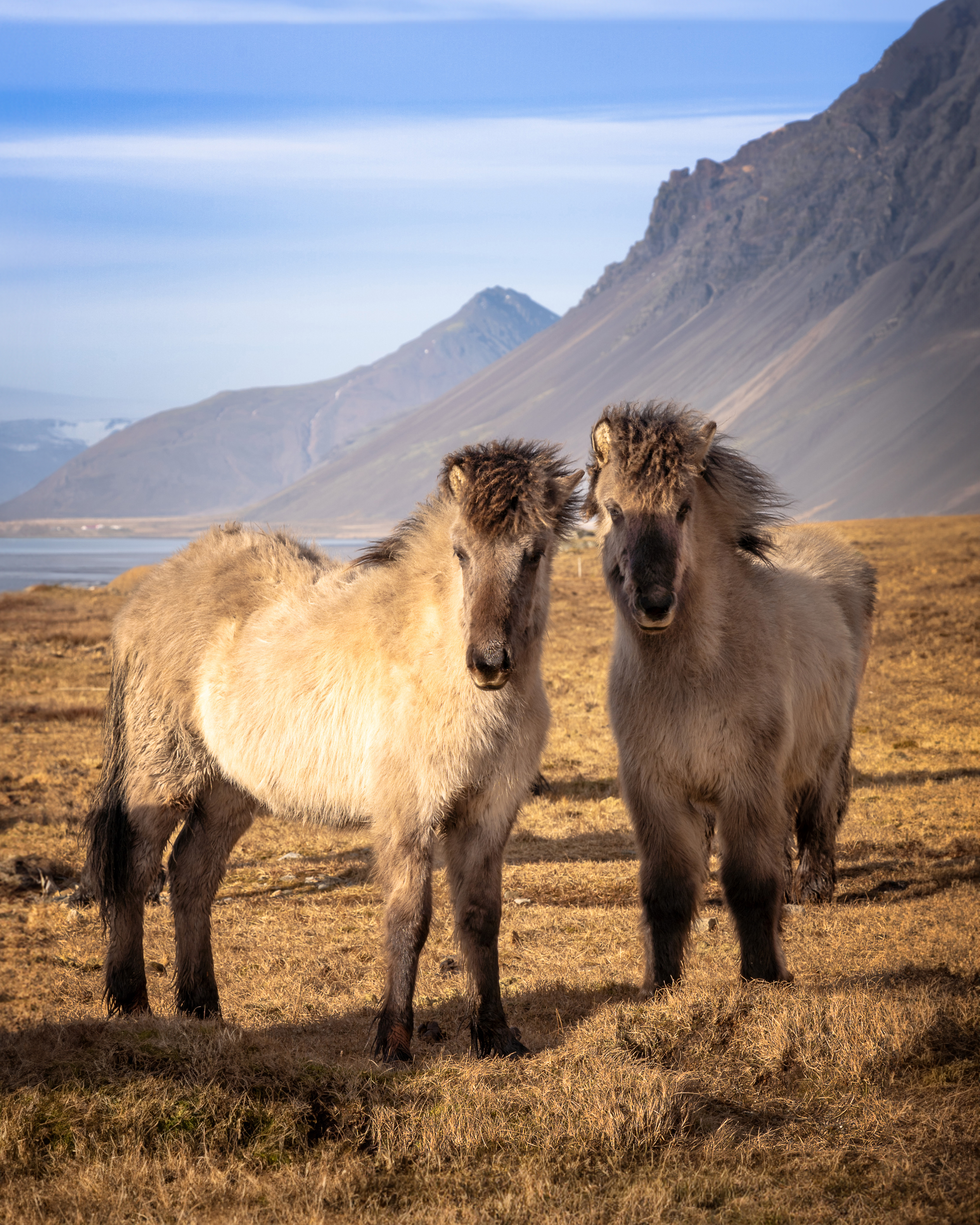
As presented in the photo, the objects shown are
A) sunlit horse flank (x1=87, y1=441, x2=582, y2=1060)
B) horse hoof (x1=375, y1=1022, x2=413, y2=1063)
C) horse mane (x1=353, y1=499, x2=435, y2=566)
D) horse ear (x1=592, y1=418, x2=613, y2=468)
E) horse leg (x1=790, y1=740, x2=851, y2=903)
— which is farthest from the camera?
horse leg (x1=790, y1=740, x2=851, y2=903)

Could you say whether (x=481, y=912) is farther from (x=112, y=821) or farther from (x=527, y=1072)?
(x=112, y=821)

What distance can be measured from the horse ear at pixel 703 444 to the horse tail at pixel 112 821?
3.80 metres

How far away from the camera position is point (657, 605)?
541cm

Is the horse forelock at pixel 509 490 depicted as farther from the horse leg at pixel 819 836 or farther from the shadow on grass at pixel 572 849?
the shadow on grass at pixel 572 849

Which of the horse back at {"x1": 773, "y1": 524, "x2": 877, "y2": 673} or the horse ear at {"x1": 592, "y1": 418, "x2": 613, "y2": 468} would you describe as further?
the horse back at {"x1": 773, "y1": 524, "x2": 877, "y2": 673}

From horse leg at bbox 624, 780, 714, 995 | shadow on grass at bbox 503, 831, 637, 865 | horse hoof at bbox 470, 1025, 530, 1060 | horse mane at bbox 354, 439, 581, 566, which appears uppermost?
horse mane at bbox 354, 439, 581, 566

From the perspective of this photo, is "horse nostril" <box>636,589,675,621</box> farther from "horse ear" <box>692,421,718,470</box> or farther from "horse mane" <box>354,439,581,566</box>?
"horse ear" <box>692,421,718,470</box>

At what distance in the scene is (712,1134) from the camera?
423 centimetres

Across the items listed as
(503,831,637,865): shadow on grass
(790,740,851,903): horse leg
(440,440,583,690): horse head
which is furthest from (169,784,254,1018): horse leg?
(790,740,851,903): horse leg

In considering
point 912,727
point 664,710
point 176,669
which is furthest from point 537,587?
point 912,727

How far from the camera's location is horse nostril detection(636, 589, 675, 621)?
541cm

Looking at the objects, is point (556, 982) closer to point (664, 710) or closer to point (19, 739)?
point (664, 710)

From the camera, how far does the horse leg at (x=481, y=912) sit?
5387 mm

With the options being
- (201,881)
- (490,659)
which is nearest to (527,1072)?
(490,659)
